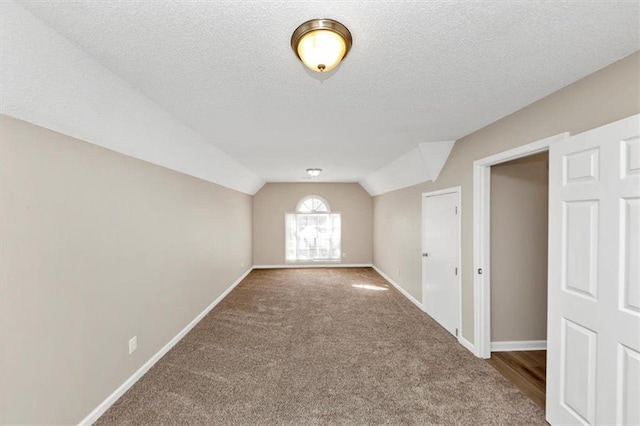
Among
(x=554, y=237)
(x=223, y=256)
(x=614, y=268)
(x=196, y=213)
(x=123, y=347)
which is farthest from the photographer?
(x=223, y=256)

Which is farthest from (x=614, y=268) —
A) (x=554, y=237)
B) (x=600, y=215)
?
(x=554, y=237)

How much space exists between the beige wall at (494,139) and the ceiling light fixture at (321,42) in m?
1.63

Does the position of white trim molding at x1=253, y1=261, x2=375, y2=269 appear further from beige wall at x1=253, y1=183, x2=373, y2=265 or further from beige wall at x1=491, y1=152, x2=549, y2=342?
beige wall at x1=491, y1=152, x2=549, y2=342

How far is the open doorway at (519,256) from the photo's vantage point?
3033 mm

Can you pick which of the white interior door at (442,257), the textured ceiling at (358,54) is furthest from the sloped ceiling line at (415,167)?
the textured ceiling at (358,54)

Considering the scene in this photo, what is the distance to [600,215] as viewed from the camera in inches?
63.9

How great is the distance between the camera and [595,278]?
166 cm

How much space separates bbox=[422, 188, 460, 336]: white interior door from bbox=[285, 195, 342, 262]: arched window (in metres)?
3.84

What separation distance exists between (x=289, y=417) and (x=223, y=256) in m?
3.41

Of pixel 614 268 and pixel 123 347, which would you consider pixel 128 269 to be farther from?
pixel 614 268

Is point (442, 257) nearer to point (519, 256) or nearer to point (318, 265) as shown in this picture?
point (519, 256)

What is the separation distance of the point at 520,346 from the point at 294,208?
5820 mm

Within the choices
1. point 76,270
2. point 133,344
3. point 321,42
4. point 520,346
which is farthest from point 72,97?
point 520,346

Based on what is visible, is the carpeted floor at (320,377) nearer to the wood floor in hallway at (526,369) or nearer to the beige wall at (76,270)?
the wood floor in hallway at (526,369)
